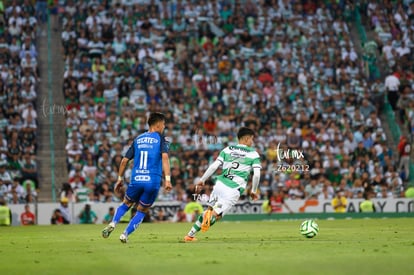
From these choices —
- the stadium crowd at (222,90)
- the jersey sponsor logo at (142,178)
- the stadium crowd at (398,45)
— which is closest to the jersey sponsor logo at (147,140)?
the jersey sponsor logo at (142,178)

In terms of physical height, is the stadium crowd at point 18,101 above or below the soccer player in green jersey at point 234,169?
above

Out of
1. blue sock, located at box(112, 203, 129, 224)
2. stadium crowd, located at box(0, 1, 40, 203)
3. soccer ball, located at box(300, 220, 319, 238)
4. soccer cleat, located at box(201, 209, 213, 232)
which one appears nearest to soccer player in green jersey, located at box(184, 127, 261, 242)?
soccer cleat, located at box(201, 209, 213, 232)

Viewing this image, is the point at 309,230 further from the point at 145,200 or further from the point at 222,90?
the point at 222,90

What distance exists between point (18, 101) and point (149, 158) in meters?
21.9

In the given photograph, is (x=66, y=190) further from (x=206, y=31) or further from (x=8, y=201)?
(x=206, y=31)

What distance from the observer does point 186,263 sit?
13641 mm

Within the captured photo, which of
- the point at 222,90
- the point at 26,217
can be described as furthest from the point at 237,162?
the point at 222,90

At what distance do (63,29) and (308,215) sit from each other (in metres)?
15.3

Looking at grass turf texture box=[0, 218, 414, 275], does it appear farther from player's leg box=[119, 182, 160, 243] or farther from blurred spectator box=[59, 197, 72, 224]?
blurred spectator box=[59, 197, 72, 224]

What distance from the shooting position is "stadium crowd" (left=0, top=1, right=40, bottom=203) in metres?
36.6

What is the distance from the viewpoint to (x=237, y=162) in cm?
2053

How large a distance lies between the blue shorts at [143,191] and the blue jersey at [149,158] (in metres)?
0.06

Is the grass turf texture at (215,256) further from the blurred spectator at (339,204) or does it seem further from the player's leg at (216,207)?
the blurred spectator at (339,204)

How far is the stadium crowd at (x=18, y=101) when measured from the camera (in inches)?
1442
